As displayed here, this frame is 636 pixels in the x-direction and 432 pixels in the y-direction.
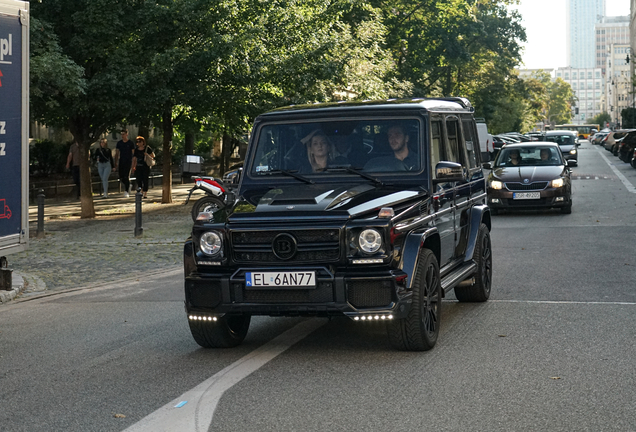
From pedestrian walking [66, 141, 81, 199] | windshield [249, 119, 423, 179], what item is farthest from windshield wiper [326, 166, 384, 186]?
pedestrian walking [66, 141, 81, 199]

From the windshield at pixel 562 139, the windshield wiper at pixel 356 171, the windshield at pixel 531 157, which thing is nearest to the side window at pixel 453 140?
the windshield wiper at pixel 356 171

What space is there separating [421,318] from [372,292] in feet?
1.69

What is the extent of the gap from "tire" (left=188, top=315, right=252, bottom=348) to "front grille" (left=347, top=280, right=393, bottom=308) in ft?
3.88

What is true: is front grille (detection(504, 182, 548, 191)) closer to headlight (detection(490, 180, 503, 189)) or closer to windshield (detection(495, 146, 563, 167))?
headlight (detection(490, 180, 503, 189))

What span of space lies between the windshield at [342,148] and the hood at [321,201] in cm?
27

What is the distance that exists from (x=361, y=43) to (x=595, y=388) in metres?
25.2

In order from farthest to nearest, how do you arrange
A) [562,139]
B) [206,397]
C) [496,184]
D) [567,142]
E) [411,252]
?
1. [562,139]
2. [567,142]
3. [496,184]
4. [411,252]
5. [206,397]

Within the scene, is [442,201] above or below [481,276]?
above

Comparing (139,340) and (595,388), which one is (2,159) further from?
(595,388)

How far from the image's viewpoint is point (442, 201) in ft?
25.1

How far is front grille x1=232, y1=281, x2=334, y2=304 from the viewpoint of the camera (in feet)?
20.7

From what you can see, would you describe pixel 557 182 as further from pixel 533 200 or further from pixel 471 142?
pixel 471 142

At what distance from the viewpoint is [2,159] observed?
29.7 ft

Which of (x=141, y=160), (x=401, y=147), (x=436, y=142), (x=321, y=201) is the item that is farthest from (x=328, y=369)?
(x=141, y=160)
